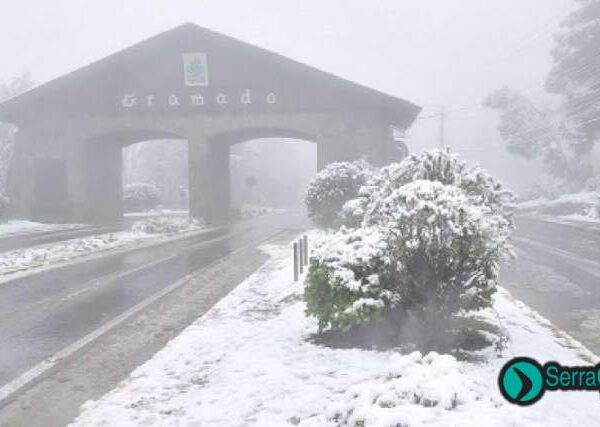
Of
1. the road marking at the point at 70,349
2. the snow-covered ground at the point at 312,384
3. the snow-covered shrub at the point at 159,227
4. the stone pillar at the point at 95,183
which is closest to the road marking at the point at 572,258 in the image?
the snow-covered ground at the point at 312,384

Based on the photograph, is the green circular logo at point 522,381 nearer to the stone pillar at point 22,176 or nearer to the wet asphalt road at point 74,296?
the wet asphalt road at point 74,296

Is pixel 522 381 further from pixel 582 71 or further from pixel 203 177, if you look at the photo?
pixel 582 71

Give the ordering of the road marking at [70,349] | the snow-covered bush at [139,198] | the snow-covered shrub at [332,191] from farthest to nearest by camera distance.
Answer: the snow-covered bush at [139,198], the snow-covered shrub at [332,191], the road marking at [70,349]

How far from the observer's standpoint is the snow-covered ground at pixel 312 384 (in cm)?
427

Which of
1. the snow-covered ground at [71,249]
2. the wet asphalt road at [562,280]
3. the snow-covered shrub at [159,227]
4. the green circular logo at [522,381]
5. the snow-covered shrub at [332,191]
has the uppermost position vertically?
the snow-covered shrub at [332,191]

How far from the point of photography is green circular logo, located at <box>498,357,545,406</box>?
2.45m

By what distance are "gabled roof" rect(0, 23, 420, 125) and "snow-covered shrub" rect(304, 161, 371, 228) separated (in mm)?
7895

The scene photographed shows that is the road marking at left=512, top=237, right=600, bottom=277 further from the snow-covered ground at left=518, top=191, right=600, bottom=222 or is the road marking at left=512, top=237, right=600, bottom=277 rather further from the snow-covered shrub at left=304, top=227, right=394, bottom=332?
the snow-covered ground at left=518, top=191, right=600, bottom=222

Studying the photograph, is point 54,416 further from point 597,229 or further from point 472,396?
point 597,229

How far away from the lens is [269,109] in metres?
30.8

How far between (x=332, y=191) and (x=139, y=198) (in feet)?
97.4

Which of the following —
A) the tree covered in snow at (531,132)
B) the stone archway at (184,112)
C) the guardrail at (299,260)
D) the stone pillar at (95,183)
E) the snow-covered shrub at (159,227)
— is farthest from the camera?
the tree covered in snow at (531,132)

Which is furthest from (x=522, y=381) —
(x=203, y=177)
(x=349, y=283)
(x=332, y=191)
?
(x=203, y=177)

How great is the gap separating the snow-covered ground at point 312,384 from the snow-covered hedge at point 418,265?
1.83ft
